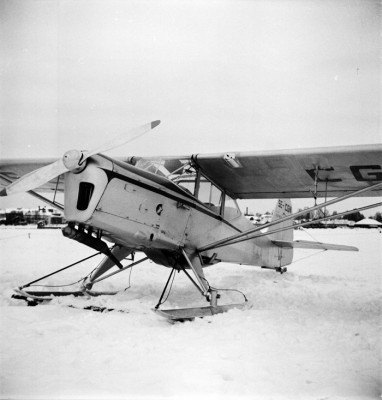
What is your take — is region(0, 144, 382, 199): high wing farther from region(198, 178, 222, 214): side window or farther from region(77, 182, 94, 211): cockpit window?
region(77, 182, 94, 211): cockpit window

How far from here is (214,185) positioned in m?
6.40

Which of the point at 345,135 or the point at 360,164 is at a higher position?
the point at 345,135

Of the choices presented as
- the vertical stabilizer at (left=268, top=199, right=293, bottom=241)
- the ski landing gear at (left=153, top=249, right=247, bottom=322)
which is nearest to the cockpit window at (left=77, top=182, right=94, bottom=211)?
the ski landing gear at (left=153, top=249, right=247, bottom=322)

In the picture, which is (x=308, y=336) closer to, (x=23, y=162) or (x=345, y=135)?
(x=345, y=135)

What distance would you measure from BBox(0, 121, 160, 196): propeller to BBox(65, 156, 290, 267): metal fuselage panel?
13 centimetres

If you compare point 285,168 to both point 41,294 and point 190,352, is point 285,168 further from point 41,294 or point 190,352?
point 41,294

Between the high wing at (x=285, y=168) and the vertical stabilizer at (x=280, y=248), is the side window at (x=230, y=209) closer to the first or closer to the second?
the high wing at (x=285, y=168)

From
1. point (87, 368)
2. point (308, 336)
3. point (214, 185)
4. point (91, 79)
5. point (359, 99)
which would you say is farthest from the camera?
point (214, 185)

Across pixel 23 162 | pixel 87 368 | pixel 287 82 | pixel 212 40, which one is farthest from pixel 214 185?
pixel 87 368

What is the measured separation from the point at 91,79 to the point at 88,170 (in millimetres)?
1734

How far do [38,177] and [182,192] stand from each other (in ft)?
6.91

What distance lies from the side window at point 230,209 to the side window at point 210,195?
0.28 meters

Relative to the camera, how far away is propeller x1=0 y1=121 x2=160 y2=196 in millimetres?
3906

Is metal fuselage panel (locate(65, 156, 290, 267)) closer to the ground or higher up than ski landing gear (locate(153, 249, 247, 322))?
higher up
